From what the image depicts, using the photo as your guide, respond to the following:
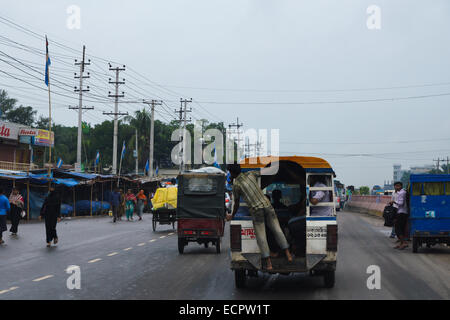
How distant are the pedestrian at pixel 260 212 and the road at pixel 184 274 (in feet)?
2.47

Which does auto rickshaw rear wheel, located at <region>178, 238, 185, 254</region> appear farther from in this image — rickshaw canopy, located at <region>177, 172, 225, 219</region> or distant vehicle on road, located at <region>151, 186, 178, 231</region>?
distant vehicle on road, located at <region>151, 186, 178, 231</region>

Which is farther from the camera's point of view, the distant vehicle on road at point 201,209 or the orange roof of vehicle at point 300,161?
the distant vehicle on road at point 201,209

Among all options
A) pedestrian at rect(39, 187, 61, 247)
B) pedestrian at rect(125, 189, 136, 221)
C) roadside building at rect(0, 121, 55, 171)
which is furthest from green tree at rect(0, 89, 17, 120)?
pedestrian at rect(39, 187, 61, 247)

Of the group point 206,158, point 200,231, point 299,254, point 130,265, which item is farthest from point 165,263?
point 206,158

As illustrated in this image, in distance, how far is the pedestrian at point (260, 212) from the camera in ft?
31.5

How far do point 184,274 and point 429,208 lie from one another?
8.17 m

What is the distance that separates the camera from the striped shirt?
31.7 ft

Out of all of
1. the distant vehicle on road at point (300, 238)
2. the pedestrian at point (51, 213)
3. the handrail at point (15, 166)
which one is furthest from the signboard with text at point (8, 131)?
the distant vehicle on road at point (300, 238)

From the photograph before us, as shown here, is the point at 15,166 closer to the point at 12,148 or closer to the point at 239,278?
the point at 12,148

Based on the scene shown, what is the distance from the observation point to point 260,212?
31.5ft

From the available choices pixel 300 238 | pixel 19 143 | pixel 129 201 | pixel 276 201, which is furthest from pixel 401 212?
pixel 19 143

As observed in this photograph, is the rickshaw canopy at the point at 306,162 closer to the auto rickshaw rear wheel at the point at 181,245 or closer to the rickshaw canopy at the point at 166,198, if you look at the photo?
the auto rickshaw rear wheel at the point at 181,245
